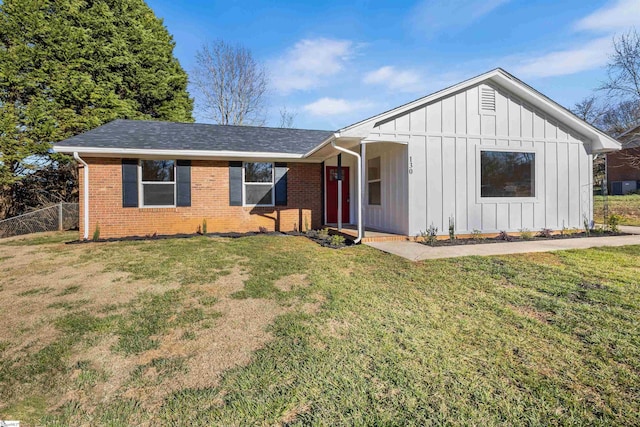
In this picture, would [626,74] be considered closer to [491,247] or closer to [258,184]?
[491,247]

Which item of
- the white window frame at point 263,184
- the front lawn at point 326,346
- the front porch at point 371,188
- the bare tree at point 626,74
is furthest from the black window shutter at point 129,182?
the bare tree at point 626,74

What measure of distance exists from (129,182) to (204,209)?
2.18 m

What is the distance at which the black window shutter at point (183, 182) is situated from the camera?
9.46m

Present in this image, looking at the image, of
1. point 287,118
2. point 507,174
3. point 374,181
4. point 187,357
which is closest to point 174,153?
point 374,181

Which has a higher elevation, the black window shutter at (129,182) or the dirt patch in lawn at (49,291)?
the black window shutter at (129,182)

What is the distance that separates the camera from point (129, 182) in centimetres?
911

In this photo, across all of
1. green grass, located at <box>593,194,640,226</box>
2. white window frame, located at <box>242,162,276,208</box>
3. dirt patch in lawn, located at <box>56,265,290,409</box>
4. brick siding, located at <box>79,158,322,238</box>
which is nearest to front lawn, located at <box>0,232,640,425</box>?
dirt patch in lawn, located at <box>56,265,290,409</box>

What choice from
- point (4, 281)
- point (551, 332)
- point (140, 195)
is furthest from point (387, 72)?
point (4, 281)

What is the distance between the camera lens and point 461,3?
9070mm

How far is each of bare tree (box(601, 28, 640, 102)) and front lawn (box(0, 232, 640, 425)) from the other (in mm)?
18700

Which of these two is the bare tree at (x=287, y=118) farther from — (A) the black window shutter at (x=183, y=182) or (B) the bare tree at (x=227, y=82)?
(A) the black window shutter at (x=183, y=182)

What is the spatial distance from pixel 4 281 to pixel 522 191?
1134 centimetres

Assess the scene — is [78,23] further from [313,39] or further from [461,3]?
[461,3]

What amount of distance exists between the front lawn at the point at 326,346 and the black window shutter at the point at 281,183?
5.13 metres
